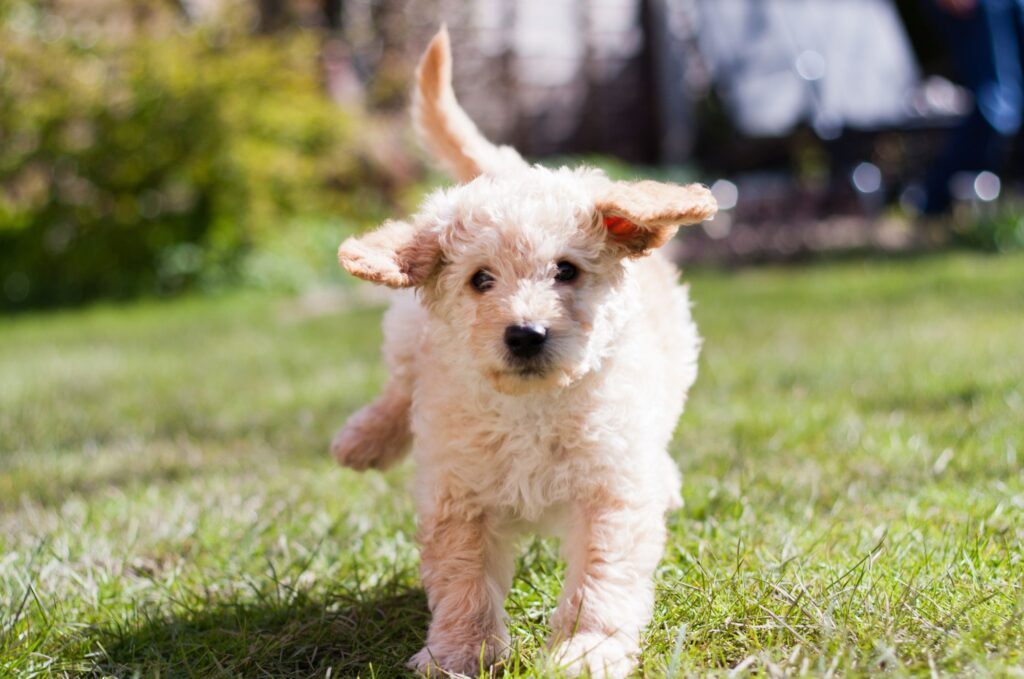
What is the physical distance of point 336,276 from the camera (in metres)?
11.2

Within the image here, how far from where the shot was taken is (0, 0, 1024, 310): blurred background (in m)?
10.5

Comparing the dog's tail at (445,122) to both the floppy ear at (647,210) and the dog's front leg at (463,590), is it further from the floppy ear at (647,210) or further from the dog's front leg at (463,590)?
the dog's front leg at (463,590)

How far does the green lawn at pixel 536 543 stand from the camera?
2.46 m

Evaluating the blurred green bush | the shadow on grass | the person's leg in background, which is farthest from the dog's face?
the blurred green bush

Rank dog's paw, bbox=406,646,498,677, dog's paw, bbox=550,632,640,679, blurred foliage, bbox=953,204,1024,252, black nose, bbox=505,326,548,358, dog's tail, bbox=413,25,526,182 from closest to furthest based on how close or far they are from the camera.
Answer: dog's paw, bbox=550,632,640,679 → dog's paw, bbox=406,646,498,677 → black nose, bbox=505,326,548,358 → dog's tail, bbox=413,25,526,182 → blurred foliage, bbox=953,204,1024,252

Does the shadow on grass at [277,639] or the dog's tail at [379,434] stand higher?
the dog's tail at [379,434]

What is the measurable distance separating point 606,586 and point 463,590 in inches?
13.4

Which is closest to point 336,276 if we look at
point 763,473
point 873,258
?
point 873,258

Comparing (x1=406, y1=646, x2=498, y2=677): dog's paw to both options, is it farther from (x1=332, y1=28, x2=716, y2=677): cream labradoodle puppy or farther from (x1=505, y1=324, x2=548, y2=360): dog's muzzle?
(x1=505, y1=324, x2=548, y2=360): dog's muzzle

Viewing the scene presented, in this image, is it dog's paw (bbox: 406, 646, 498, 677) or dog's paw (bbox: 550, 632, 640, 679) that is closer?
dog's paw (bbox: 550, 632, 640, 679)

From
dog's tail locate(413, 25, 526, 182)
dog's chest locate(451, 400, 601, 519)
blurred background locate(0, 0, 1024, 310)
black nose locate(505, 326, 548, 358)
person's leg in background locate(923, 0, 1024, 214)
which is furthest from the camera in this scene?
blurred background locate(0, 0, 1024, 310)

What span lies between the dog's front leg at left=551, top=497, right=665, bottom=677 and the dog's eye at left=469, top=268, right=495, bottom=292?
58 centimetres

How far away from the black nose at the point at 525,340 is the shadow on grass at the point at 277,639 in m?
0.77

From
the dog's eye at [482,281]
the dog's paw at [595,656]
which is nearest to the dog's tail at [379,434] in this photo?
the dog's eye at [482,281]
